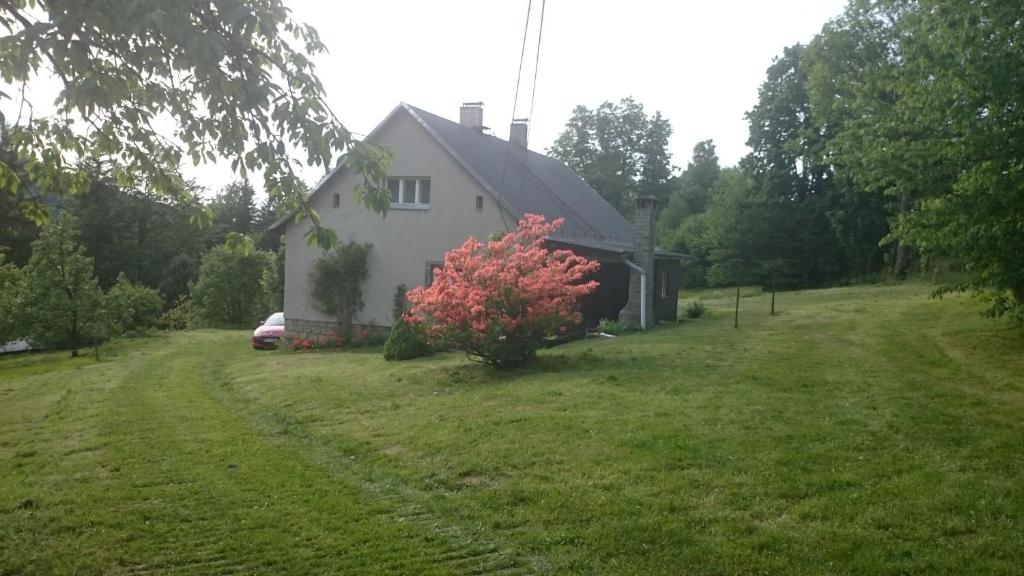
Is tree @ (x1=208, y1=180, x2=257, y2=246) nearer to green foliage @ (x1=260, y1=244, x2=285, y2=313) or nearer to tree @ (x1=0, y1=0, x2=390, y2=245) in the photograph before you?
green foliage @ (x1=260, y1=244, x2=285, y2=313)

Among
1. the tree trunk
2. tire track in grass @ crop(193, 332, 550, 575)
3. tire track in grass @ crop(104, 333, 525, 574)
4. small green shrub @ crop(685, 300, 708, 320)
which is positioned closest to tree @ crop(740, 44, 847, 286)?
the tree trunk

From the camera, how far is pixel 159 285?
1914 inches

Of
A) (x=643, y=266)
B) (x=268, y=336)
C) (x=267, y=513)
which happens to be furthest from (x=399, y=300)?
(x=267, y=513)

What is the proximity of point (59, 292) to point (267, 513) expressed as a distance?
62.4 feet

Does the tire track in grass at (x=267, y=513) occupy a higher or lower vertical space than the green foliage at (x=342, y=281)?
lower

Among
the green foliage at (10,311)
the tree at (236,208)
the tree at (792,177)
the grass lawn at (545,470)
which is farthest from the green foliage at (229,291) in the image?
the tree at (792,177)

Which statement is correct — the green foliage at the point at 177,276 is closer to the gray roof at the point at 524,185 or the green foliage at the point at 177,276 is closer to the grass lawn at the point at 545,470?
the gray roof at the point at 524,185

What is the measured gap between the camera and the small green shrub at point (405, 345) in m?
17.3

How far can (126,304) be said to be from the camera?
2508cm

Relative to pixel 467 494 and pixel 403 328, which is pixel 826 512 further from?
pixel 403 328

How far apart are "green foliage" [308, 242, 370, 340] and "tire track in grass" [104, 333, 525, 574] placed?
1196 centimetres

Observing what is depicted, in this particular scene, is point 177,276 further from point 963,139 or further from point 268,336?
point 963,139

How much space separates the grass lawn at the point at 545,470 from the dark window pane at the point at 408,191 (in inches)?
332

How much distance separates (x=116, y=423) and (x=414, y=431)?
167 inches
